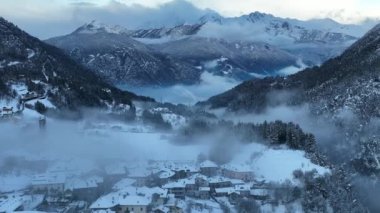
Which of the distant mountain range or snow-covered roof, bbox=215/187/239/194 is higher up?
the distant mountain range

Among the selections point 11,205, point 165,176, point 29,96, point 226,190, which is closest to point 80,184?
point 11,205

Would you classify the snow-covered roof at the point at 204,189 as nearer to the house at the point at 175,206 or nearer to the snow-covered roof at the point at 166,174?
the house at the point at 175,206

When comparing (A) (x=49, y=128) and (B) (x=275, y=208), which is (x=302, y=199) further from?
(A) (x=49, y=128)

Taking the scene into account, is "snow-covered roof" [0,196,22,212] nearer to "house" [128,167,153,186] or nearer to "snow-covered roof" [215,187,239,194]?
"house" [128,167,153,186]

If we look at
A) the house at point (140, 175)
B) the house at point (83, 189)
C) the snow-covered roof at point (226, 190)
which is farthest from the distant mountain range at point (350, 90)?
the house at point (83, 189)

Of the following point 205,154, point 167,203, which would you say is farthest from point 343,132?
point 167,203

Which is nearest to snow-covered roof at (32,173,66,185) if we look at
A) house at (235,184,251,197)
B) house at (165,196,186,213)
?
house at (165,196,186,213)

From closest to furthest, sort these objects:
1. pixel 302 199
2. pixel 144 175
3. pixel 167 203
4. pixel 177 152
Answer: pixel 167 203
pixel 302 199
pixel 144 175
pixel 177 152
